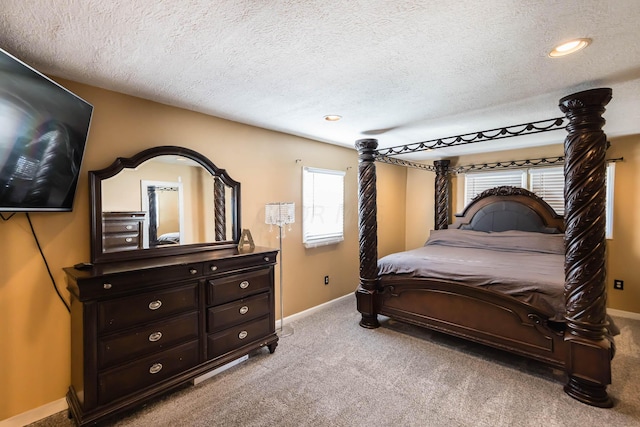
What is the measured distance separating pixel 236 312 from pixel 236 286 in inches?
8.8

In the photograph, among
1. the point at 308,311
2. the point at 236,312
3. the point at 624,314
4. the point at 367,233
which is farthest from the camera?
the point at 308,311

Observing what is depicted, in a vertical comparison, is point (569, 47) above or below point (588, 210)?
above

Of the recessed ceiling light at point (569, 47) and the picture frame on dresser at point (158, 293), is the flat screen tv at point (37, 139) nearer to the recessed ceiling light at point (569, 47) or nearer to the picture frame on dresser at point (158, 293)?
the picture frame on dresser at point (158, 293)

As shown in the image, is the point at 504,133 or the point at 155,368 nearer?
the point at 155,368

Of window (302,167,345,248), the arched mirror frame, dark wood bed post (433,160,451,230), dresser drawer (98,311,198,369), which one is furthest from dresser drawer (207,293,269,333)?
dark wood bed post (433,160,451,230)

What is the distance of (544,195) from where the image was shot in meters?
4.33

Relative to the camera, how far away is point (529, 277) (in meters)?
2.54

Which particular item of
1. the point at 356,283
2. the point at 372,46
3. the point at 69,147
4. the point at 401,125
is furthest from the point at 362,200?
the point at 69,147

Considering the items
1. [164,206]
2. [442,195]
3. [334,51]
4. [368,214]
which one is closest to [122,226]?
[164,206]

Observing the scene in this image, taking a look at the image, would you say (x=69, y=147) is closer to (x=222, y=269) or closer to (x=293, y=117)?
(x=222, y=269)

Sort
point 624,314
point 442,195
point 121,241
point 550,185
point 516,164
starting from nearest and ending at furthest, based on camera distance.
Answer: point 121,241
point 624,314
point 550,185
point 516,164
point 442,195

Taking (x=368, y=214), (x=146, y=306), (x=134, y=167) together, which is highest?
(x=134, y=167)

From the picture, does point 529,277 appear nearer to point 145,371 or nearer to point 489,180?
point 489,180

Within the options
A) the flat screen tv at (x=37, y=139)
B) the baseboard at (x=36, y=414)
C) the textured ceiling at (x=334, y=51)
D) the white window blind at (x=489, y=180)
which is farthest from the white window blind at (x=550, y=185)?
the baseboard at (x=36, y=414)
